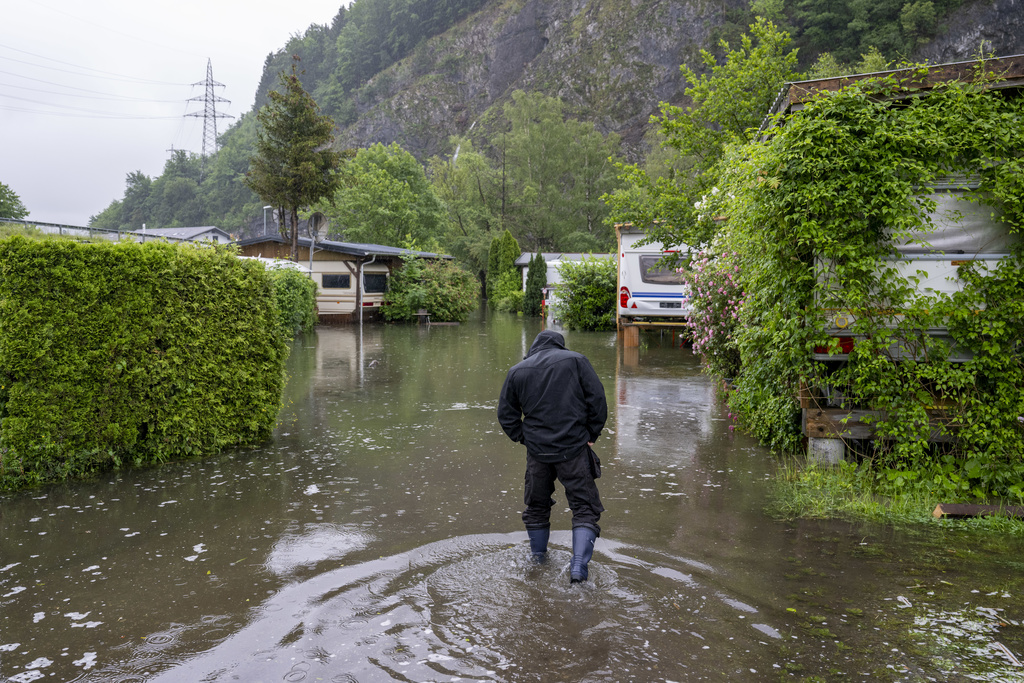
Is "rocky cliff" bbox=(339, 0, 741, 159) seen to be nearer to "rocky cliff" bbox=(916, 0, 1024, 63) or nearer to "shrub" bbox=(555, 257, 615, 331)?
"rocky cliff" bbox=(916, 0, 1024, 63)

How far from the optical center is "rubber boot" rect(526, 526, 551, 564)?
15.7ft

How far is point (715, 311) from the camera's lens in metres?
10.3

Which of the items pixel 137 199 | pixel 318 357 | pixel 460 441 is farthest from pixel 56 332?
pixel 137 199

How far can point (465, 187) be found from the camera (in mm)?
70312

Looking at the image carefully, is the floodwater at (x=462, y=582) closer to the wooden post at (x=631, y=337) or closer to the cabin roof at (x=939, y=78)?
the cabin roof at (x=939, y=78)

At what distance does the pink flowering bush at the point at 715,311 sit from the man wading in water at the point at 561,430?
207 inches

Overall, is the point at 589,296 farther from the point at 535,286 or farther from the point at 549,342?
the point at 549,342

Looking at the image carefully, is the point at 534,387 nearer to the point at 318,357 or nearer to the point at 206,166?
the point at 318,357

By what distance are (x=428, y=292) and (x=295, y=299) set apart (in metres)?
10.4

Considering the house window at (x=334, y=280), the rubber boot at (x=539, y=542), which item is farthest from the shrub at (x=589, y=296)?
the rubber boot at (x=539, y=542)

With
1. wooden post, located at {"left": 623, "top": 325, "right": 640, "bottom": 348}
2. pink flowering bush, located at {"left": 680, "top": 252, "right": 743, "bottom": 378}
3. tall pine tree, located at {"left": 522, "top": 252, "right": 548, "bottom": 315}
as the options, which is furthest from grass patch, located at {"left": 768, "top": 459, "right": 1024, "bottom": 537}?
tall pine tree, located at {"left": 522, "top": 252, "right": 548, "bottom": 315}

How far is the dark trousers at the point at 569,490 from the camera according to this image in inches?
181

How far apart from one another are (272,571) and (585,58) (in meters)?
92.5

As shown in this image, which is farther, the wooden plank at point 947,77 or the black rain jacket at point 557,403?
the wooden plank at point 947,77
